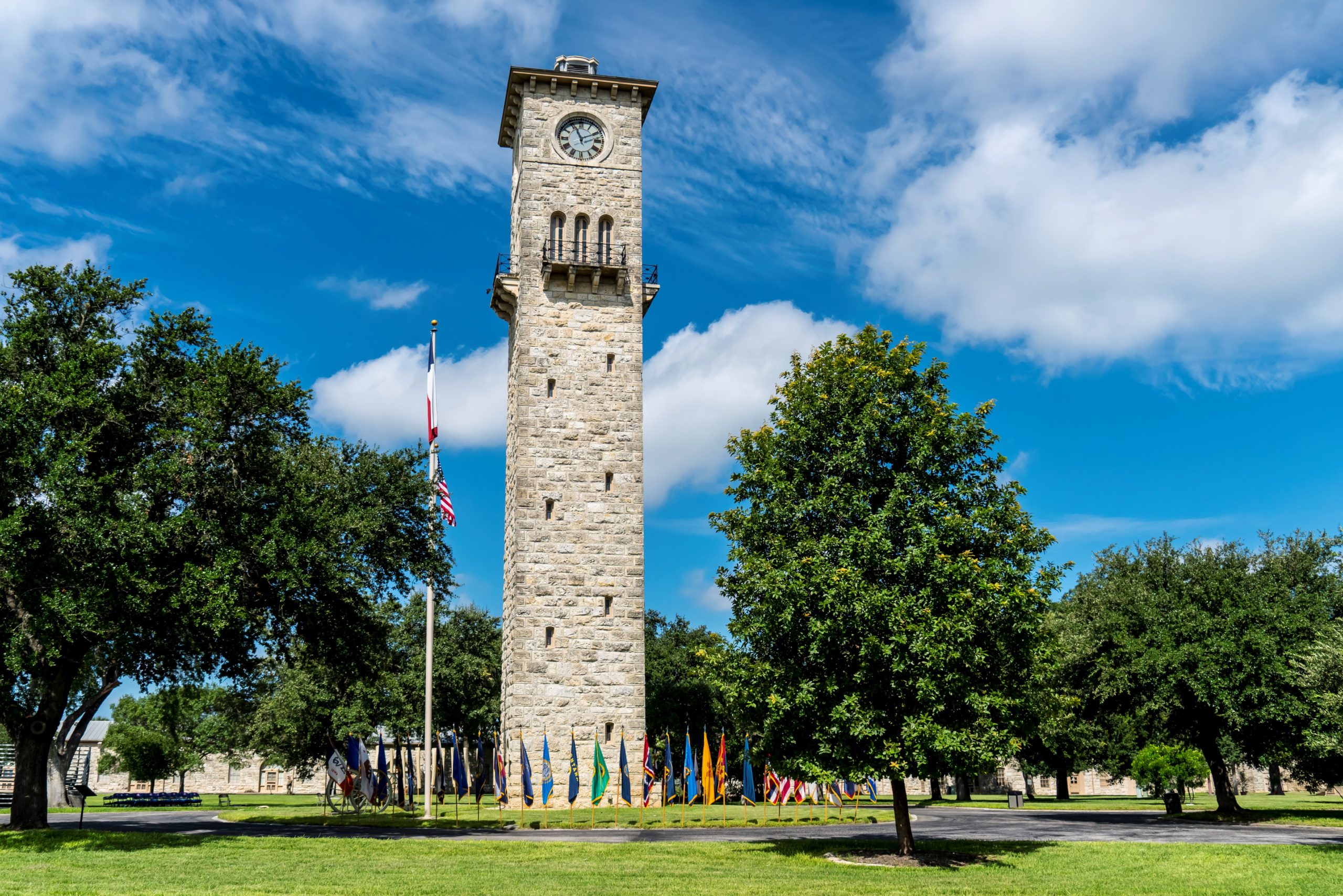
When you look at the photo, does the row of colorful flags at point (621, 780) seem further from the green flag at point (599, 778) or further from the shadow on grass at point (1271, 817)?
the shadow on grass at point (1271, 817)

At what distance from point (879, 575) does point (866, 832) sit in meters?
10.0

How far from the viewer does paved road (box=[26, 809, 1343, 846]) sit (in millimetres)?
25391

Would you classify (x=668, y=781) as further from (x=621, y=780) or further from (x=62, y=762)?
(x=62, y=762)

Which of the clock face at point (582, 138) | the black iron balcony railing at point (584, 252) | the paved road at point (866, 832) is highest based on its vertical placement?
the clock face at point (582, 138)

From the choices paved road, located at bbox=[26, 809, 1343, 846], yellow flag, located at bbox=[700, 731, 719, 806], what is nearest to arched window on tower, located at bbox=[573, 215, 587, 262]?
yellow flag, located at bbox=[700, 731, 719, 806]

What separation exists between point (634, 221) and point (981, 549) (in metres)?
22.7

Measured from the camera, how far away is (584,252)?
130 feet

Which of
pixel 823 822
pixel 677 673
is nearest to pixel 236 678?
pixel 823 822

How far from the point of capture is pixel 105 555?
927 inches

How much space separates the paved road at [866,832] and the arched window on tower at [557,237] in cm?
2066

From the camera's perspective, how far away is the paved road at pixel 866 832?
83.3 ft

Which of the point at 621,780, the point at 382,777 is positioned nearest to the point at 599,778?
the point at 621,780

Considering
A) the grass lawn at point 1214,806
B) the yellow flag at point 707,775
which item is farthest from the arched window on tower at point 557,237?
the grass lawn at point 1214,806

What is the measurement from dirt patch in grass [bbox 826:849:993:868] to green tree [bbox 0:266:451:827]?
46.8ft
